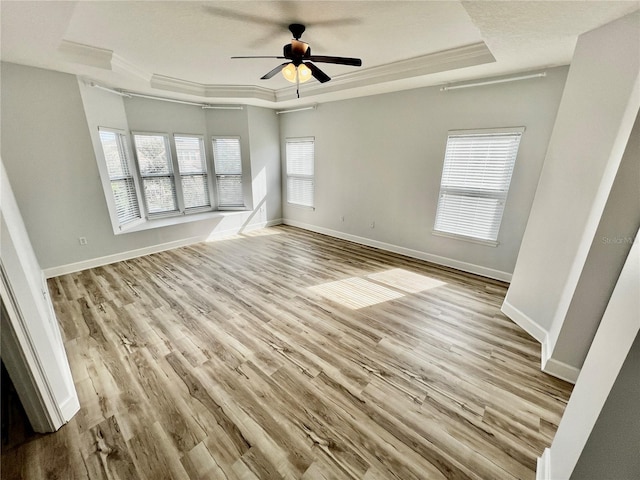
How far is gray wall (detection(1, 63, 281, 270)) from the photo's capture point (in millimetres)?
2889

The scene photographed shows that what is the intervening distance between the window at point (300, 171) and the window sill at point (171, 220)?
3.87 feet

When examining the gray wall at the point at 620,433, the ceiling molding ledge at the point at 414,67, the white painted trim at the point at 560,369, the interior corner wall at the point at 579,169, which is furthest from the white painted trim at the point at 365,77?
the gray wall at the point at 620,433

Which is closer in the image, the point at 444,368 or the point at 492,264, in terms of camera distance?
the point at 444,368

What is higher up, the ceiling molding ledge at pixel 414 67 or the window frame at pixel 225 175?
the ceiling molding ledge at pixel 414 67

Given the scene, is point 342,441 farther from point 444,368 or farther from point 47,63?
point 47,63

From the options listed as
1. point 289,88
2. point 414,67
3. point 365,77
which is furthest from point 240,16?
point 289,88

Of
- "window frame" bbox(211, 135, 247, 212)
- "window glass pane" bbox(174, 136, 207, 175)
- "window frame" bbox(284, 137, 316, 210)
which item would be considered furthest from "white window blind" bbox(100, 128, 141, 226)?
"window frame" bbox(284, 137, 316, 210)

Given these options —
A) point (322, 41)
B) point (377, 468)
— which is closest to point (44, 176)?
point (322, 41)

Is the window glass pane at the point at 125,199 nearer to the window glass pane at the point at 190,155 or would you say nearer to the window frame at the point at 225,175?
the window glass pane at the point at 190,155

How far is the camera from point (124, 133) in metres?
3.96

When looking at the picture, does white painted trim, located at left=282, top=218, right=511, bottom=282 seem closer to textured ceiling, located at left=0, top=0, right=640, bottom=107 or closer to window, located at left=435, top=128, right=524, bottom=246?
window, located at left=435, top=128, right=524, bottom=246

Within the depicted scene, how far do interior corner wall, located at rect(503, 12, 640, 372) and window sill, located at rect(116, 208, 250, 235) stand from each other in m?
4.94

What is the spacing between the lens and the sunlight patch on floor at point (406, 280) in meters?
3.26

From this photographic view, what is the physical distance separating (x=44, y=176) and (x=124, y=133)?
1.26 metres
